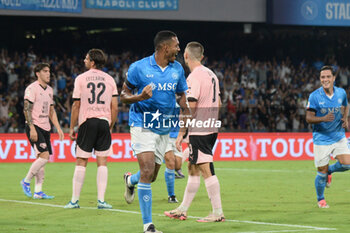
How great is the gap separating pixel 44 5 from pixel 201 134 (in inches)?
803

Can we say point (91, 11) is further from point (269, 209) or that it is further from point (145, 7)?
point (269, 209)

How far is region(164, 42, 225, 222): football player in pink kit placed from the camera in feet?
31.9

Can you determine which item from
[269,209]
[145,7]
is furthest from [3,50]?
[269,209]

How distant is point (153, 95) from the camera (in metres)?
8.81

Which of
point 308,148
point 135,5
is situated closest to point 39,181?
point 308,148

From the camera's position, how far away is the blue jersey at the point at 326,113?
463 inches

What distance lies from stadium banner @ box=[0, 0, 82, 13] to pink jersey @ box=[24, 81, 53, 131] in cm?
1584

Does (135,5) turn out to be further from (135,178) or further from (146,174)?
(146,174)

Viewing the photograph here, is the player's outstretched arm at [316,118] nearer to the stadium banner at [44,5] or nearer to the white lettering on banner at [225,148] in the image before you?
the white lettering on banner at [225,148]

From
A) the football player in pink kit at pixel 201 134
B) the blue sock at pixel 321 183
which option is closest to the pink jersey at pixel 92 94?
the football player in pink kit at pixel 201 134

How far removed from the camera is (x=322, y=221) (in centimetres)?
987

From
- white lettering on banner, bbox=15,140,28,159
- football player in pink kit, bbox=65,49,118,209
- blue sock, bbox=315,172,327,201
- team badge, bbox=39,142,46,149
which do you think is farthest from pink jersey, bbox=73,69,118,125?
white lettering on banner, bbox=15,140,28,159

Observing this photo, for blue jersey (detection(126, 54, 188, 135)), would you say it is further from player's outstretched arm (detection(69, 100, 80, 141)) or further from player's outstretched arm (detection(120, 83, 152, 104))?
player's outstretched arm (detection(69, 100, 80, 141))

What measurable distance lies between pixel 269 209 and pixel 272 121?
20539mm
